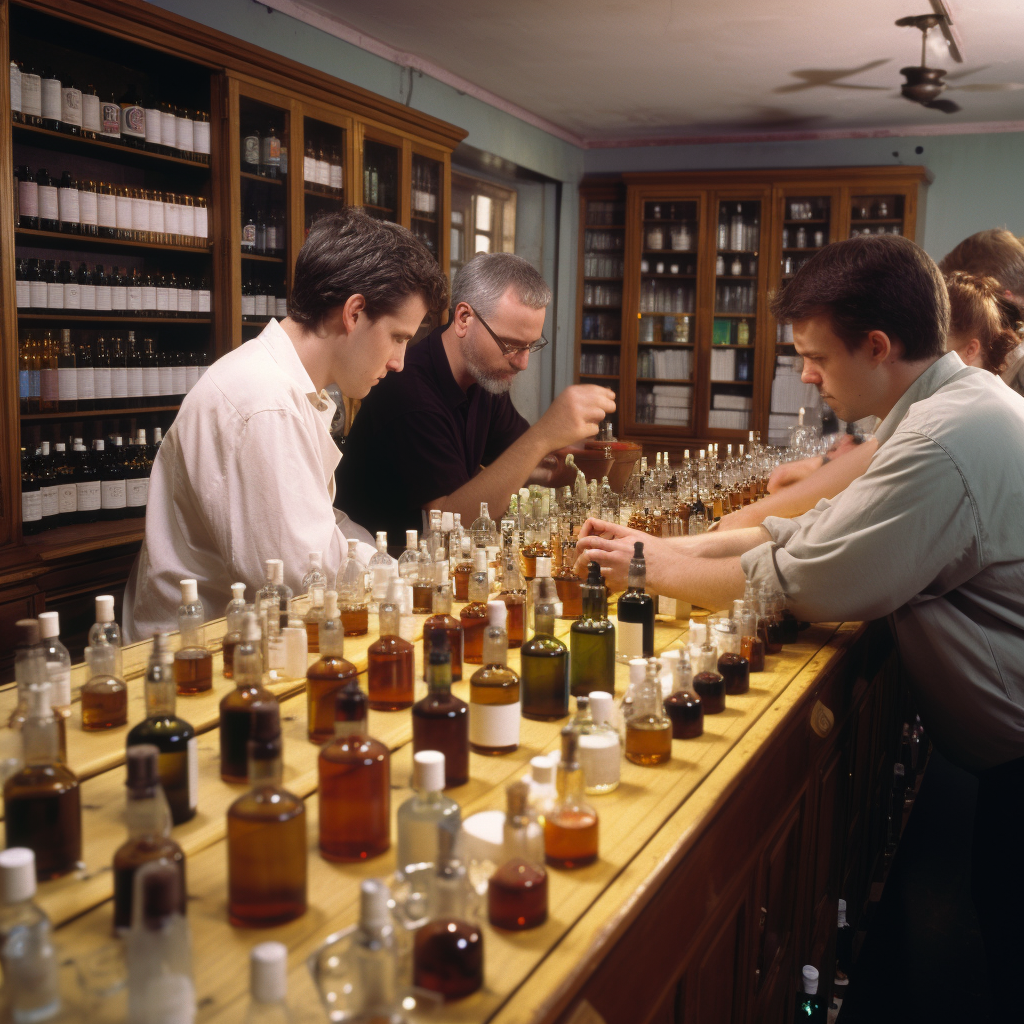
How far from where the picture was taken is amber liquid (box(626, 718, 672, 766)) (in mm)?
1396

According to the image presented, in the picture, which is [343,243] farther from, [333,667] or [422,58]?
[422,58]

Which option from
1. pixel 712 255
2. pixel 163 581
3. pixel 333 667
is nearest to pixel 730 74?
pixel 712 255

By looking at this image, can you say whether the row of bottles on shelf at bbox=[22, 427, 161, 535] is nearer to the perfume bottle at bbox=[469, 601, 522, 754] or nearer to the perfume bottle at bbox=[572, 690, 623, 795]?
the perfume bottle at bbox=[469, 601, 522, 754]

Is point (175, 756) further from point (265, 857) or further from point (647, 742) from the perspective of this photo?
point (647, 742)

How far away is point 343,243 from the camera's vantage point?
2.36 metres

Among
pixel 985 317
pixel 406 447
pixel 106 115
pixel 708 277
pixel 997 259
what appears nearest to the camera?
pixel 985 317

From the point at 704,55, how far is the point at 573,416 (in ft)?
13.4

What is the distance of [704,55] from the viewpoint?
599 centimetres

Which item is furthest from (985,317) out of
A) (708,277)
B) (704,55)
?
(708,277)

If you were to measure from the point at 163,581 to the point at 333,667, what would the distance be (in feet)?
3.17

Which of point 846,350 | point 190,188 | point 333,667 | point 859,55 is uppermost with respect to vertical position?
point 859,55

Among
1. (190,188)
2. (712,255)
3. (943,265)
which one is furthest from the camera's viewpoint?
(712,255)

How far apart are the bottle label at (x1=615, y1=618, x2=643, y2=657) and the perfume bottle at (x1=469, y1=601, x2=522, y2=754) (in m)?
0.45

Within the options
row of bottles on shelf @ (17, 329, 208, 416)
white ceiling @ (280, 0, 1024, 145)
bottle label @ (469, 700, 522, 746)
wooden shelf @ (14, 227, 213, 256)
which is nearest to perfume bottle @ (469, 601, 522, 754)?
bottle label @ (469, 700, 522, 746)
